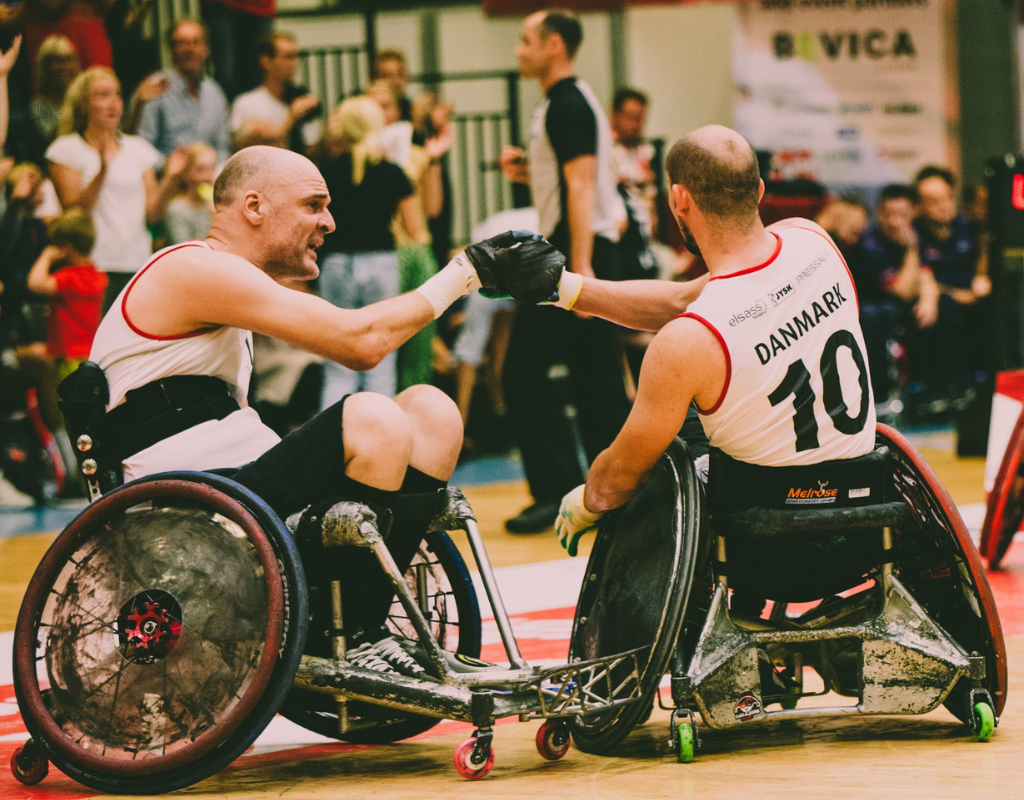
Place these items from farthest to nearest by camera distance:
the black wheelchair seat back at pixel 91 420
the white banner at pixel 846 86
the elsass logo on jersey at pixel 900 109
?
the elsass logo on jersey at pixel 900 109, the white banner at pixel 846 86, the black wheelchair seat back at pixel 91 420

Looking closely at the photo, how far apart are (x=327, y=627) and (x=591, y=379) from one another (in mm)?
3798

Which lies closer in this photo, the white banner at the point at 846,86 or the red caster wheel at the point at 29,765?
the red caster wheel at the point at 29,765

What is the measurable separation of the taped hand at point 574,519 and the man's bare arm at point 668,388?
191 mm

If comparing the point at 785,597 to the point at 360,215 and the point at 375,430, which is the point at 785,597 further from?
the point at 360,215

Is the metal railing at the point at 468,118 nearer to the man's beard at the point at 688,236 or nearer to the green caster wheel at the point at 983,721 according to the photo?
the man's beard at the point at 688,236

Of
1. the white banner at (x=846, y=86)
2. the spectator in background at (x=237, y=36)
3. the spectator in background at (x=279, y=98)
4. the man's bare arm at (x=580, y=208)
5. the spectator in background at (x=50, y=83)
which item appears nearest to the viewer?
the man's bare arm at (x=580, y=208)

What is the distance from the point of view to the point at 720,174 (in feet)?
12.0

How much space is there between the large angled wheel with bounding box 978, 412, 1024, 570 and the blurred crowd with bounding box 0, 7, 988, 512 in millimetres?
1857

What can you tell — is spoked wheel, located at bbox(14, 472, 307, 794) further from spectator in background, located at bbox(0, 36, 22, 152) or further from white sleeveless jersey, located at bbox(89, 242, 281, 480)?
spectator in background, located at bbox(0, 36, 22, 152)

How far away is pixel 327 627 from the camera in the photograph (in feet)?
11.6

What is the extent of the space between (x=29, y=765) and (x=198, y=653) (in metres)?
0.50

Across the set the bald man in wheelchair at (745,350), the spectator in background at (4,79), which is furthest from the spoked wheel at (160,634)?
the spectator in background at (4,79)

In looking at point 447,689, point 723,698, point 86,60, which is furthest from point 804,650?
point 86,60

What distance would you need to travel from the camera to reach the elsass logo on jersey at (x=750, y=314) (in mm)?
3559
